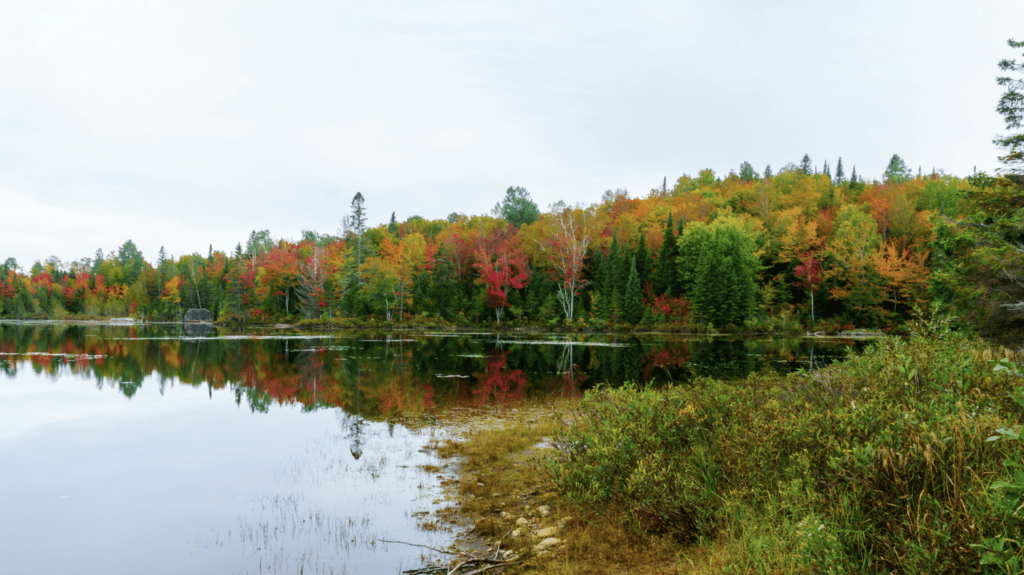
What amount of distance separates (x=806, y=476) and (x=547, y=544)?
3343 mm

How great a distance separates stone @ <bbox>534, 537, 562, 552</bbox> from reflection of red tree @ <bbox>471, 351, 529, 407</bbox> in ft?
37.4

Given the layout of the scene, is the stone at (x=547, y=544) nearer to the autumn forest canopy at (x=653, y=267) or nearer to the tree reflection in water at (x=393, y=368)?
the tree reflection in water at (x=393, y=368)

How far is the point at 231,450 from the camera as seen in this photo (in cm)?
1342

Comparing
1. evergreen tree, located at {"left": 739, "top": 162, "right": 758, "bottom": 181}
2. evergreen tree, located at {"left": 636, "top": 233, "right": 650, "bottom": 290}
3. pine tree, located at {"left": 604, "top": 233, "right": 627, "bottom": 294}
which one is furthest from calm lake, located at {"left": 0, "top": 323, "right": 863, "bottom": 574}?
evergreen tree, located at {"left": 739, "top": 162, "right": 758, "bottom": 181}

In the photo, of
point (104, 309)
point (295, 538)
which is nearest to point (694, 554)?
point (295, 538)

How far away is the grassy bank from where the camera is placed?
12.1 feet

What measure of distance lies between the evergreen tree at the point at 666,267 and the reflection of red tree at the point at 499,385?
128ft

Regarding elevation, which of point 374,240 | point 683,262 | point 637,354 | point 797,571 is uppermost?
point 374,240

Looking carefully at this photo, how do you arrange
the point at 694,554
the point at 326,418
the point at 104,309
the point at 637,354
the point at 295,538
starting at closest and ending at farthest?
the point at 694,554, the point at 295,538, the point at 326,418, the point at 637,354, the point at 104,309

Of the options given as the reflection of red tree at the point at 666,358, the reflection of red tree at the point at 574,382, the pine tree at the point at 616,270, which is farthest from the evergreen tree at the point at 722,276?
the reflection of red tree at the point at 574,382

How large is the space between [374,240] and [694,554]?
314 feet

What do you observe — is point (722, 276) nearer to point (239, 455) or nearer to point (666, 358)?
point (666, 358)

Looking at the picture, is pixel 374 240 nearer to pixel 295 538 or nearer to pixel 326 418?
pixel 326 418

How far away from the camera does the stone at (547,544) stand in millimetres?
6789
